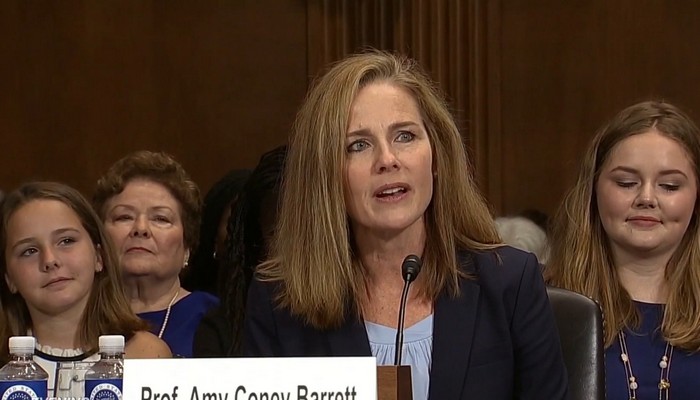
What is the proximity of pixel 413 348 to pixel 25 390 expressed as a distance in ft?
2.51

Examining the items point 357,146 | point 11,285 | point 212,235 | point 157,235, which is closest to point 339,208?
point 357,146

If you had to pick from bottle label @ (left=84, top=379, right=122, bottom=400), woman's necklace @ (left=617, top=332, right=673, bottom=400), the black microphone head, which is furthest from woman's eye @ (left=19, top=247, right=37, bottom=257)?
woman's necklace @ (left=617, top=332, right=673, bottom=400)

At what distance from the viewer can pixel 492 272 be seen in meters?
2.47

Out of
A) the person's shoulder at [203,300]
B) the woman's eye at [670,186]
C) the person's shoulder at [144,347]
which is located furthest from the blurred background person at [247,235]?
the woman's eye at [670,186]

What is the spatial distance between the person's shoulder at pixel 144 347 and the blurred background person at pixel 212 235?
0.73 metres

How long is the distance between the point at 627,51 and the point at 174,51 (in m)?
1.64

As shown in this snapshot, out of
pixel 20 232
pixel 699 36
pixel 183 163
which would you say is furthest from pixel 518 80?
pixel 20 232

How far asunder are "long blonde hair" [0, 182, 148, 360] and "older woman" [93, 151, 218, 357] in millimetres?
415

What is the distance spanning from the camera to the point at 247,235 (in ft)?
11.4

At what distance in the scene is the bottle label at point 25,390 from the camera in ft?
6.54

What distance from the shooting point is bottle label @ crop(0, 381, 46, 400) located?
1.99 m

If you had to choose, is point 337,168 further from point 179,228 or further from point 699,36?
point 699,36

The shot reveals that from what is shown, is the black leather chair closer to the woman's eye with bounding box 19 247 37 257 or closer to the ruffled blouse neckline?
the ruffled blouse neckline

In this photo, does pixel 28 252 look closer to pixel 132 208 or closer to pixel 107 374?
pixel 132 208
